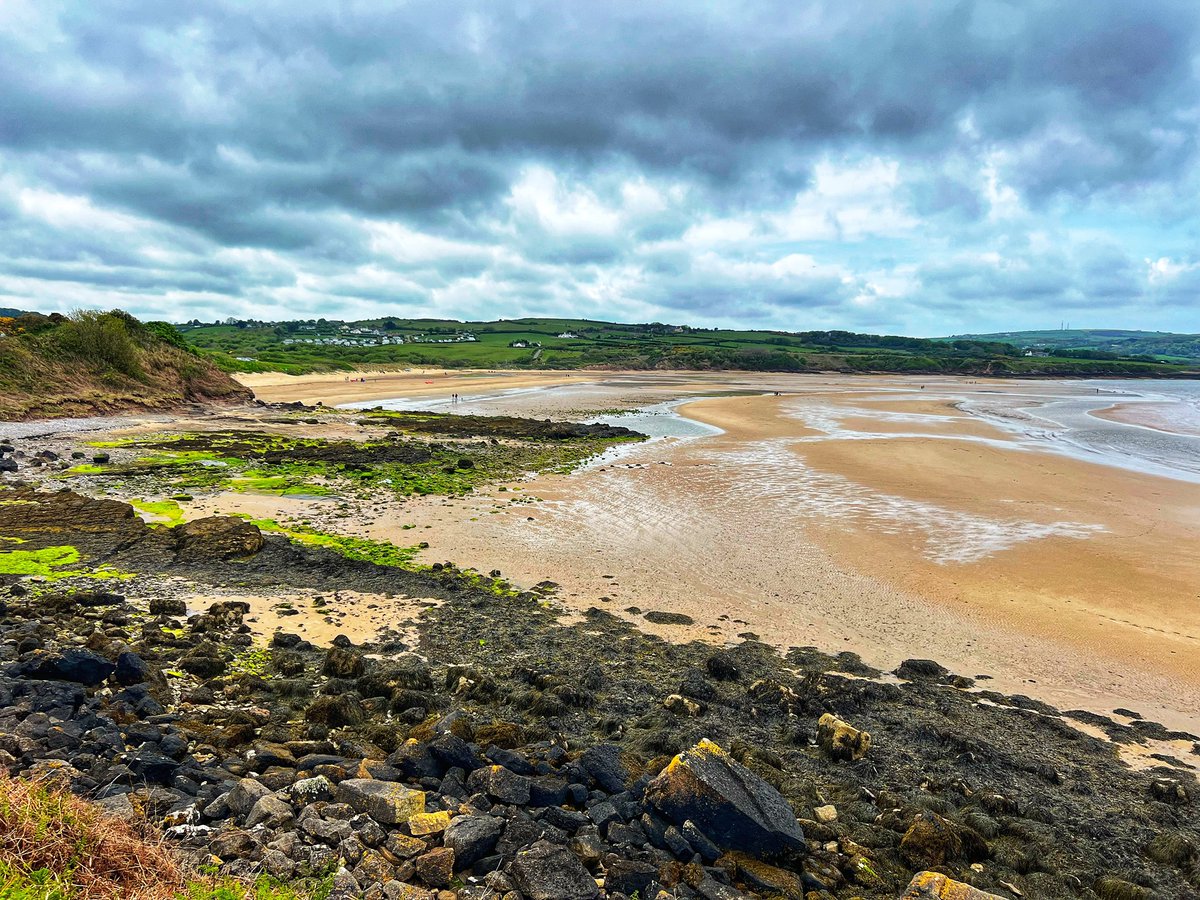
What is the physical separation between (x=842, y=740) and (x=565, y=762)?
2965mm

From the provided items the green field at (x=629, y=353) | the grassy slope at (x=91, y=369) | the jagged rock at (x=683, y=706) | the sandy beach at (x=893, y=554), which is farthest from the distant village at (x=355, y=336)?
the jagged rock at (x=683, y=706)

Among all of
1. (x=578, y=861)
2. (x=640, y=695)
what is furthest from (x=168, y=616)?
(x=578, y=861)

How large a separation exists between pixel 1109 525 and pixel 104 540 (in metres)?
23.2

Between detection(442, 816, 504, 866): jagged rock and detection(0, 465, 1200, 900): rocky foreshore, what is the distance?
0.02 meters

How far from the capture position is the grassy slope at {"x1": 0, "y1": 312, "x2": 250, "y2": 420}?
1256 inches

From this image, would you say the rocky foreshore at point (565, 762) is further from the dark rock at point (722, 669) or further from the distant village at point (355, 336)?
the distant village at point (355, 336)

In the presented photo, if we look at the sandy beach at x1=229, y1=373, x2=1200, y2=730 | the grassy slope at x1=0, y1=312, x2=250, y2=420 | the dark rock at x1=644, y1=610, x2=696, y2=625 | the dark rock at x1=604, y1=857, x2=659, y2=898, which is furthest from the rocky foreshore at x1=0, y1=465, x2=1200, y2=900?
the grassy slope at x1=0, y1=312, x2=250, y2=420

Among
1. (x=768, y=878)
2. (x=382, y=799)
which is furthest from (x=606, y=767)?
(x=382, y=799)

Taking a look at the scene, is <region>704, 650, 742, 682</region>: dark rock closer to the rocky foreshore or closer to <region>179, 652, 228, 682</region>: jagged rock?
the rocky foreshore

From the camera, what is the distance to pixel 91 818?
3.71 metres

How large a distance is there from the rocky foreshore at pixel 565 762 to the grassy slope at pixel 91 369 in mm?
29280

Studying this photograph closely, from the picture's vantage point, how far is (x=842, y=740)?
664cm

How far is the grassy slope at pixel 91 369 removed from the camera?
31.9 m

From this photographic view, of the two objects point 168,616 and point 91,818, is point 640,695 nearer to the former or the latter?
point 91,818
